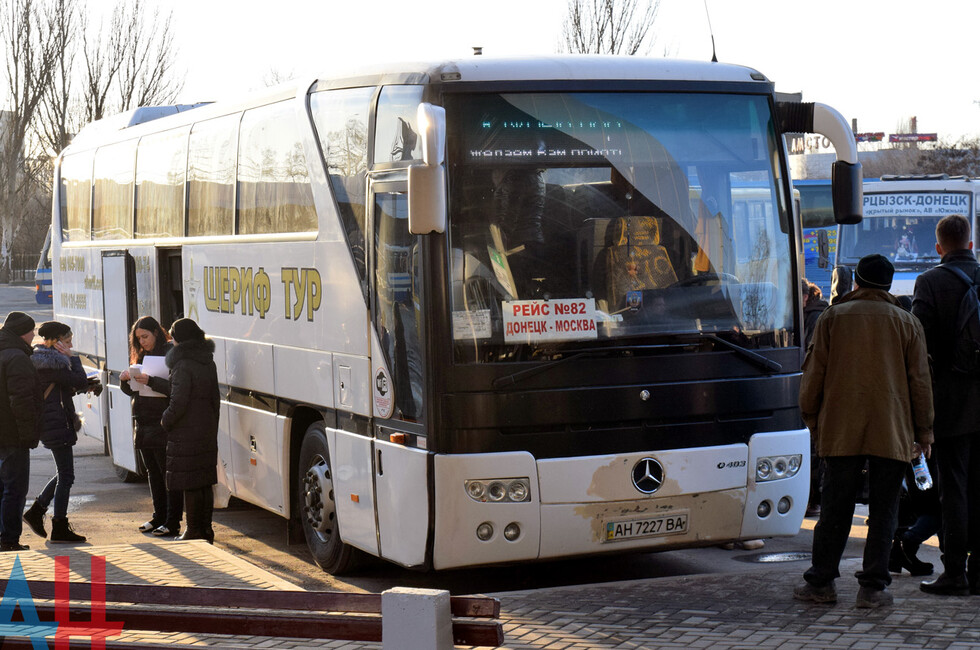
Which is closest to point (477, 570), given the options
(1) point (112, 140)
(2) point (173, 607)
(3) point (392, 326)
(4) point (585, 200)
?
(3) point (392, 326)

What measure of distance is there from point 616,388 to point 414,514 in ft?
4.52

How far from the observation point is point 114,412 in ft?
45.4

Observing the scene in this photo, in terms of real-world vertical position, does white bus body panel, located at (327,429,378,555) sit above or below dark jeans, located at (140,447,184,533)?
above

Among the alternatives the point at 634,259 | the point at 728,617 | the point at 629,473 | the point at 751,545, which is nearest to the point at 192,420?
the point at 629,473

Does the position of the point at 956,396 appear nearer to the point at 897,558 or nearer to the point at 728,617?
the point at 897,558

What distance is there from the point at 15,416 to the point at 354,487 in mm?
3316

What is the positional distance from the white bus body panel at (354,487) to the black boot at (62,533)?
3.15 meters

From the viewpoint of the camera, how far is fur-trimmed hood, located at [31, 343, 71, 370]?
10656 mm

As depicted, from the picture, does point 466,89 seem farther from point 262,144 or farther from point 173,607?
point 173,607

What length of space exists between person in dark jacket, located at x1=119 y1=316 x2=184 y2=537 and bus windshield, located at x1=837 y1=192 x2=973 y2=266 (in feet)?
58.6

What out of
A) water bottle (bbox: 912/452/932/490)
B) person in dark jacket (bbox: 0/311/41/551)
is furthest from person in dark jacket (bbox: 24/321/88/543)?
water bottle (bbox: 912/452/932/490)

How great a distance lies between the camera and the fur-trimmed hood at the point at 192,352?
10391 mm

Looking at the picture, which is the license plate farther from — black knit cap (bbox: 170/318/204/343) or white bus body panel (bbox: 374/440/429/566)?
black knit cap (bbox: 170/318/204/343)

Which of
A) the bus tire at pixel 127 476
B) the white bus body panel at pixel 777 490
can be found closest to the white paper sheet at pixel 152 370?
the bus tire at pixel 127 476
